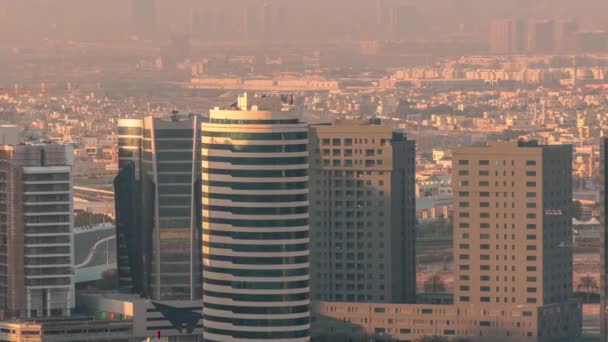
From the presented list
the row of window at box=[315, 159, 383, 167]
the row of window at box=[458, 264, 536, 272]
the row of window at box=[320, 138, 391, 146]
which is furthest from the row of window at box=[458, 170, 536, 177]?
the row of window at box=[320, 138, 391, 146]

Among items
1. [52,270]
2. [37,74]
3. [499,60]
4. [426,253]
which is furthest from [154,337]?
[499,60]

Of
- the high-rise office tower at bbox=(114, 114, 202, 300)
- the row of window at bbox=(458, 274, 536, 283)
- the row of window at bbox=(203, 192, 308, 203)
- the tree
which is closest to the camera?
the row of window at bbox=(203, 192, 308, 203)

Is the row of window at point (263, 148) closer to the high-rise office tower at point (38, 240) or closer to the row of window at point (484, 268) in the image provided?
the high-rise office tower at point (38, 240)

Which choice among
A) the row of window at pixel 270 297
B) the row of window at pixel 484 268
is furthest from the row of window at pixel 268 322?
the row of window at pixel 484 268

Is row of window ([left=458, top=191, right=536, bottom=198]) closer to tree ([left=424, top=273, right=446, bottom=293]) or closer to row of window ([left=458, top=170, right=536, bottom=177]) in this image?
row of window ([left=458, top=170, right=536, bottom=177])

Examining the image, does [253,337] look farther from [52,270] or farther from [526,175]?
[526,175]

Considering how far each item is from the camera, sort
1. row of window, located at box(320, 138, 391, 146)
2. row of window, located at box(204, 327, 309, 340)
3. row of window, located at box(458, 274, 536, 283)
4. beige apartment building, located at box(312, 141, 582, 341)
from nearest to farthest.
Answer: row of window, located at box(204, 327, 309, 340), beige apartment building, located at box(312, 141, 582, 341), row of window, located at box(458, 274, 536, 283), row of window, located at box(320, 138, 391, 146)

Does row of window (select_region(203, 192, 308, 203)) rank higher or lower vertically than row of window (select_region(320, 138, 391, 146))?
lower

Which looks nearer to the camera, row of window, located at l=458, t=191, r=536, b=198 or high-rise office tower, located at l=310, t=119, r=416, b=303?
row of window, located at l=458, t=191, r=536, b=198
